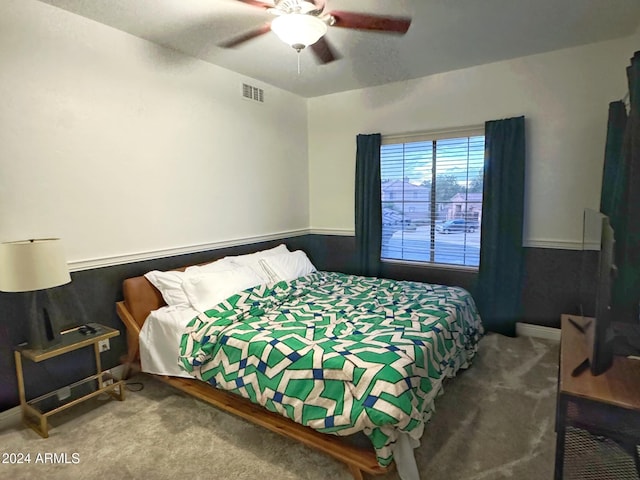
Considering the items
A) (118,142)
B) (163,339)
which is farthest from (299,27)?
(163,339)

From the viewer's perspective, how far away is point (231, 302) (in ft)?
8.74

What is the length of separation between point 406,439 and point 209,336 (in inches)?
51.9

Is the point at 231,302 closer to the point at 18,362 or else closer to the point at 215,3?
the point at 18,362

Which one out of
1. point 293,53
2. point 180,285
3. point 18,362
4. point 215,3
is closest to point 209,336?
point 180,285

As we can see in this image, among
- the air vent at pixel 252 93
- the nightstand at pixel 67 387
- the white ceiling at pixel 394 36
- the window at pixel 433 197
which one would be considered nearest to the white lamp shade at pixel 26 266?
the nightstand at pixel 67 387

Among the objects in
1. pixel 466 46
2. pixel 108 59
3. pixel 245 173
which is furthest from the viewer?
pixel 245 173

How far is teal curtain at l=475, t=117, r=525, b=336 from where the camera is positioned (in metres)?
3.36

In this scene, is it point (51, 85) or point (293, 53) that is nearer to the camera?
point (51, 85)

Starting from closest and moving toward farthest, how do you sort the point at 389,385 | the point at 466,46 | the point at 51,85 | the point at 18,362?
1. the point at 389,385
2. the point at 18,362
3. the point at 51,85
4. the point at 466,46

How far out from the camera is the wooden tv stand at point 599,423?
4.53 feet

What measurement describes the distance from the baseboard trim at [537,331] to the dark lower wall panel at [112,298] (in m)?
0.06

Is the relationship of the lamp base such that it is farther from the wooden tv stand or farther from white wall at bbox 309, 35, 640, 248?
white wall at bbox 309, 35, 640, 248

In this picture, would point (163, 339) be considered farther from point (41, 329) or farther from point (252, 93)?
point (252, 93)

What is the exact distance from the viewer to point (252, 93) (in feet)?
12.4
